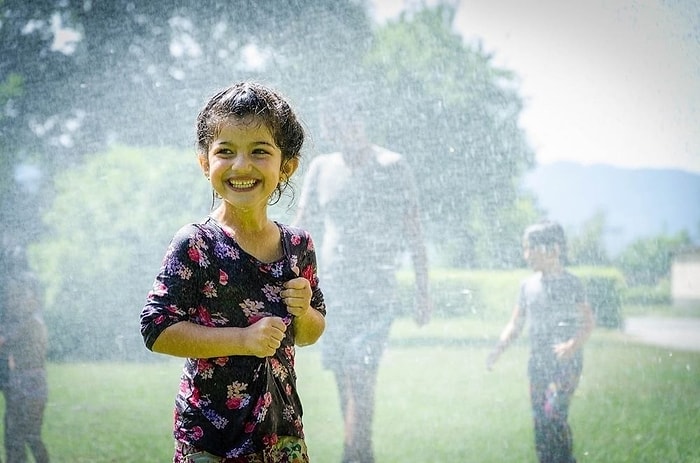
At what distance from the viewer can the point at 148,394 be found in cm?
309

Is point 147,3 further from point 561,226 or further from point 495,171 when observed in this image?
point 561,226

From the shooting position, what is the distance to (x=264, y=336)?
5.65 ft

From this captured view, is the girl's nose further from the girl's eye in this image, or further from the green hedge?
the green hedge

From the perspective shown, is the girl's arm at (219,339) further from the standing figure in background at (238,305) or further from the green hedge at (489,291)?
the green hedge at (489,291)

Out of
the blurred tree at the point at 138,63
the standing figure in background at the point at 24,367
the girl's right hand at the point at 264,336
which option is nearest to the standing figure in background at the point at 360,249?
the blurred tree at the point at 138,63

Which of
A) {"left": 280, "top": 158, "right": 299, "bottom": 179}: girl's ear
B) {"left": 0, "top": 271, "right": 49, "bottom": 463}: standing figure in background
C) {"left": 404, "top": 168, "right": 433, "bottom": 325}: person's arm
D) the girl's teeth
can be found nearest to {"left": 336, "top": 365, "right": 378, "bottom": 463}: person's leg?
{"left": 404, "top": 168, "right": 433, "bottom": 325}: person's arm

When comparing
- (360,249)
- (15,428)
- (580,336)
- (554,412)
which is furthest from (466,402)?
(15,428)

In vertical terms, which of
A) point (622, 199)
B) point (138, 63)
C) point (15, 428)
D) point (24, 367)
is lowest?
point (15, 428)

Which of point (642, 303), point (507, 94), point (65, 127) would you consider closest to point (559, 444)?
point (642, 303)

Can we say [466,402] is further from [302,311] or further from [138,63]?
[138,63]

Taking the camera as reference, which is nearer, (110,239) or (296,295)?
(296,295)

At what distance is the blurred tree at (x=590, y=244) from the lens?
2.76 meters

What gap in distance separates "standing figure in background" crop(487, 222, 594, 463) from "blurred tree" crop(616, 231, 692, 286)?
0.43ft

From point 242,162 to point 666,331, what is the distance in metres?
1.39
